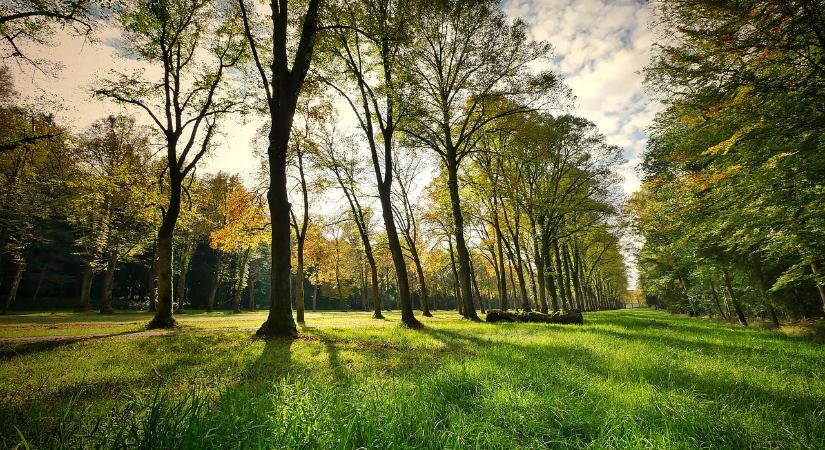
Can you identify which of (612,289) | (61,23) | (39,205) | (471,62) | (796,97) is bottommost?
(612,289)

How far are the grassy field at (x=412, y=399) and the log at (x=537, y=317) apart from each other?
943cm

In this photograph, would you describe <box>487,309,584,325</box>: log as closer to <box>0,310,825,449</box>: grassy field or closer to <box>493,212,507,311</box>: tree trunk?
<box>493,212,507,311</box>: tree trunk

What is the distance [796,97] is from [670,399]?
905cm

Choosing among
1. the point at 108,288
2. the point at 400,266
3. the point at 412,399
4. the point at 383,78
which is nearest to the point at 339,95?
the point at 383,78

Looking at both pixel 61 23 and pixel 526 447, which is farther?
pixel 61 23

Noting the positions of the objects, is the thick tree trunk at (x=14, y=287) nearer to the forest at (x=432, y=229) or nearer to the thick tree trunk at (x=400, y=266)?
the forest at (x=432, y=229)

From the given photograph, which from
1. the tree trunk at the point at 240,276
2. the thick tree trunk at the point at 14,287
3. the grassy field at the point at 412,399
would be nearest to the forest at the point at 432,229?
the grassy field at the point at 412,399

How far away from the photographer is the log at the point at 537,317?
17.2 metres

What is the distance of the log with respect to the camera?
56.5 ft

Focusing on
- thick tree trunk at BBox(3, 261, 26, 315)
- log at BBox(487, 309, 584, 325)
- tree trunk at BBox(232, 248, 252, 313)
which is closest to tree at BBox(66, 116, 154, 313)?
thick tree trunk at BBox(3, 261, 26, 315)

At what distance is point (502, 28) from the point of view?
54.7 ft

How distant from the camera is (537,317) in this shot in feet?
59.1

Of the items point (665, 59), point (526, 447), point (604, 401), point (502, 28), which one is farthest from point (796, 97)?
point (502, 28)

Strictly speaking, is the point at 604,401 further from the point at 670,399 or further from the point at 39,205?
the point at 39,205
